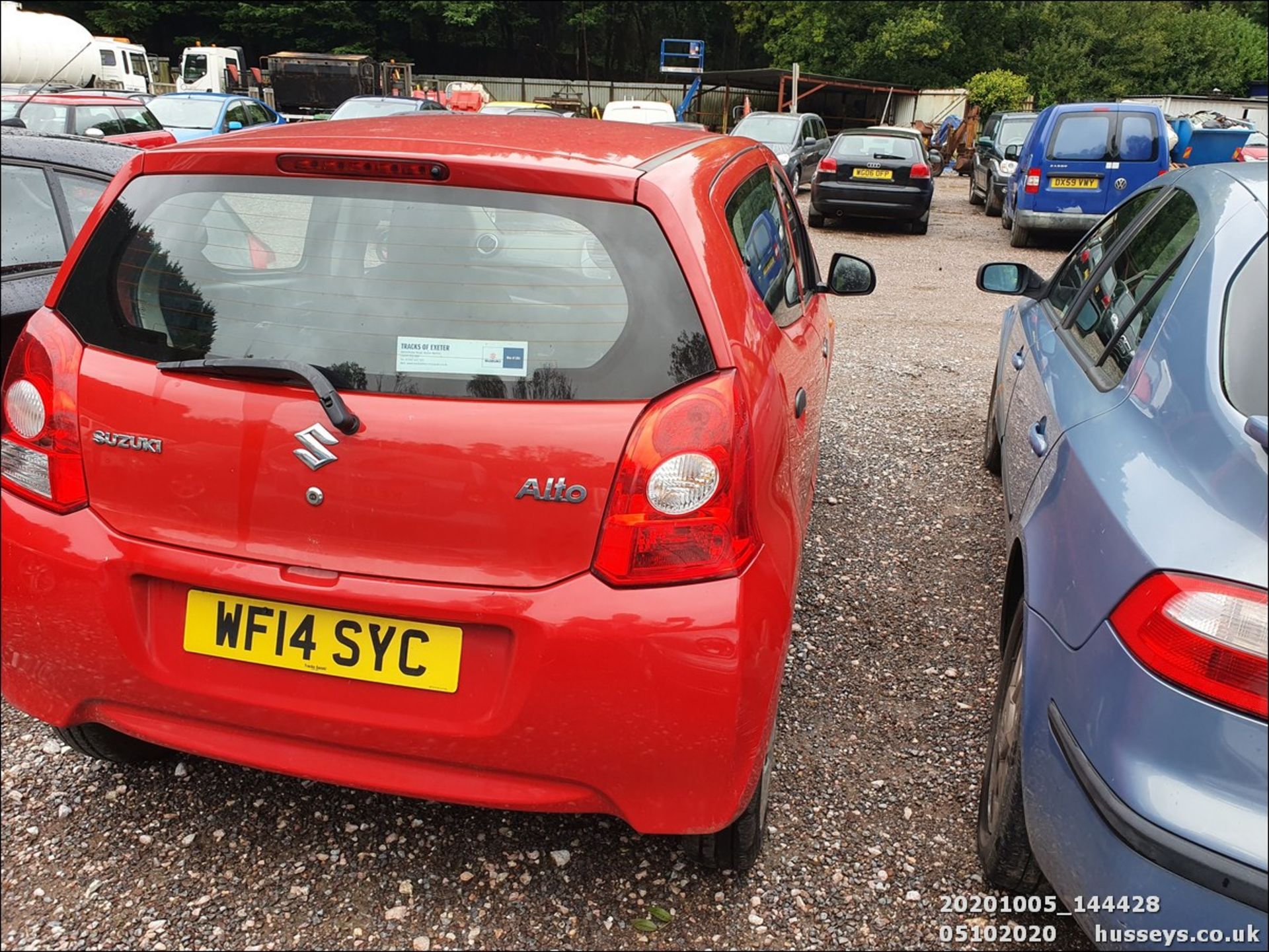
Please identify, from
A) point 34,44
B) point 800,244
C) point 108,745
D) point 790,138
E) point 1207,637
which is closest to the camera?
point 1207,637

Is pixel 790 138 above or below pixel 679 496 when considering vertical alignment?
below

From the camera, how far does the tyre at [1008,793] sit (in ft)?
6.97

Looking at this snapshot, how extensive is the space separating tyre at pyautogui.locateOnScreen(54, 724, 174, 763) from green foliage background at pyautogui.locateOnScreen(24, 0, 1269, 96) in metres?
37.5

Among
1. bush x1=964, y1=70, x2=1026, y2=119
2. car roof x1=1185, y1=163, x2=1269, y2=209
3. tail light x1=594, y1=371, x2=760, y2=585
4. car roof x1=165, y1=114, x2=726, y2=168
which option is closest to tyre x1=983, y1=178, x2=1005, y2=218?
car roof x1=1185, y1=163, x2=1269, y2=209

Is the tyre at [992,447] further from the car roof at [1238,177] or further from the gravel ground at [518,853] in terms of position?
the car roof at [1238,177]

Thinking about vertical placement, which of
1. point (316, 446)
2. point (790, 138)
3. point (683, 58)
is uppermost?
point (683, 58)

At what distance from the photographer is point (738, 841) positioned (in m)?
2.22

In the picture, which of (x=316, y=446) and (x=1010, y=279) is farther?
(x=1010, y=279)

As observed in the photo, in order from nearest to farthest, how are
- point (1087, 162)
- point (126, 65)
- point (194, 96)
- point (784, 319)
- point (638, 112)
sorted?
point (784, 319) < point (1087, 162) < point (194, 96) < point (638, 112) < point (126, 65)

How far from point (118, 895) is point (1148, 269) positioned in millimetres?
2964

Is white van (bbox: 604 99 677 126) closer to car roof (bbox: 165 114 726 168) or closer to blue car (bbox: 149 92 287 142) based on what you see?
blue car (bbox: 149 92 287 142)

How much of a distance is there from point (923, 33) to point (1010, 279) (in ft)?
126

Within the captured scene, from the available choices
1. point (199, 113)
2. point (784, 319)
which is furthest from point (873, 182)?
point (784, 319)

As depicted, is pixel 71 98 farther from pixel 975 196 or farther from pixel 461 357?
pixel 975 196
